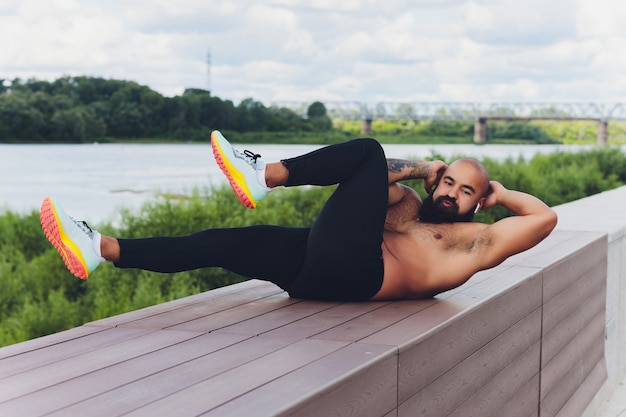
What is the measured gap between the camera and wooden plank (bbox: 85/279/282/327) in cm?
263

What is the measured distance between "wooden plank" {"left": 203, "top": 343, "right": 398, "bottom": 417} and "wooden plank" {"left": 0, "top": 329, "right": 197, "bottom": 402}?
1.61 ft

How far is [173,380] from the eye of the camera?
1.89 m

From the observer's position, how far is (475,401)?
2676 millimetres

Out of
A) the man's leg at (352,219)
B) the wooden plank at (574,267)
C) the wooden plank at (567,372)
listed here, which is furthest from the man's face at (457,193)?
the wooden plank at (567,372)

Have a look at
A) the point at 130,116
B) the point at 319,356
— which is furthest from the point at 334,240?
the point at 130,116

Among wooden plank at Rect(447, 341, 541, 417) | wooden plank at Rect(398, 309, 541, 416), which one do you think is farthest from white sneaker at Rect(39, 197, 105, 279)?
wooden plank at Rect(447, 341, 541, 417)

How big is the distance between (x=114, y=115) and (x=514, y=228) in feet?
53.0

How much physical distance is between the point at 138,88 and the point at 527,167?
34.6 ft

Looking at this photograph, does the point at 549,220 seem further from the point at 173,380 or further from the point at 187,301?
the point at 173,380

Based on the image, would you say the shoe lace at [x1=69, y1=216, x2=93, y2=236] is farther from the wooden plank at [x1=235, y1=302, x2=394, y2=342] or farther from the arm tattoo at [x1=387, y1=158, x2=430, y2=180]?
the arm tattoo at [x1=387, y1=158, x2=430, y2=180]

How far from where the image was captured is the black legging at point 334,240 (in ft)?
9.06

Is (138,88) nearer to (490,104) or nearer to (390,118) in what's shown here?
(390,118)

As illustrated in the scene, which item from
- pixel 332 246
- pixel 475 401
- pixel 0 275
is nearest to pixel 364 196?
pixel 332 246

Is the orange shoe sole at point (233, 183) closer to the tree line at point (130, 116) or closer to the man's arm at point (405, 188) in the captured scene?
the man's arm at point (405, 188)
